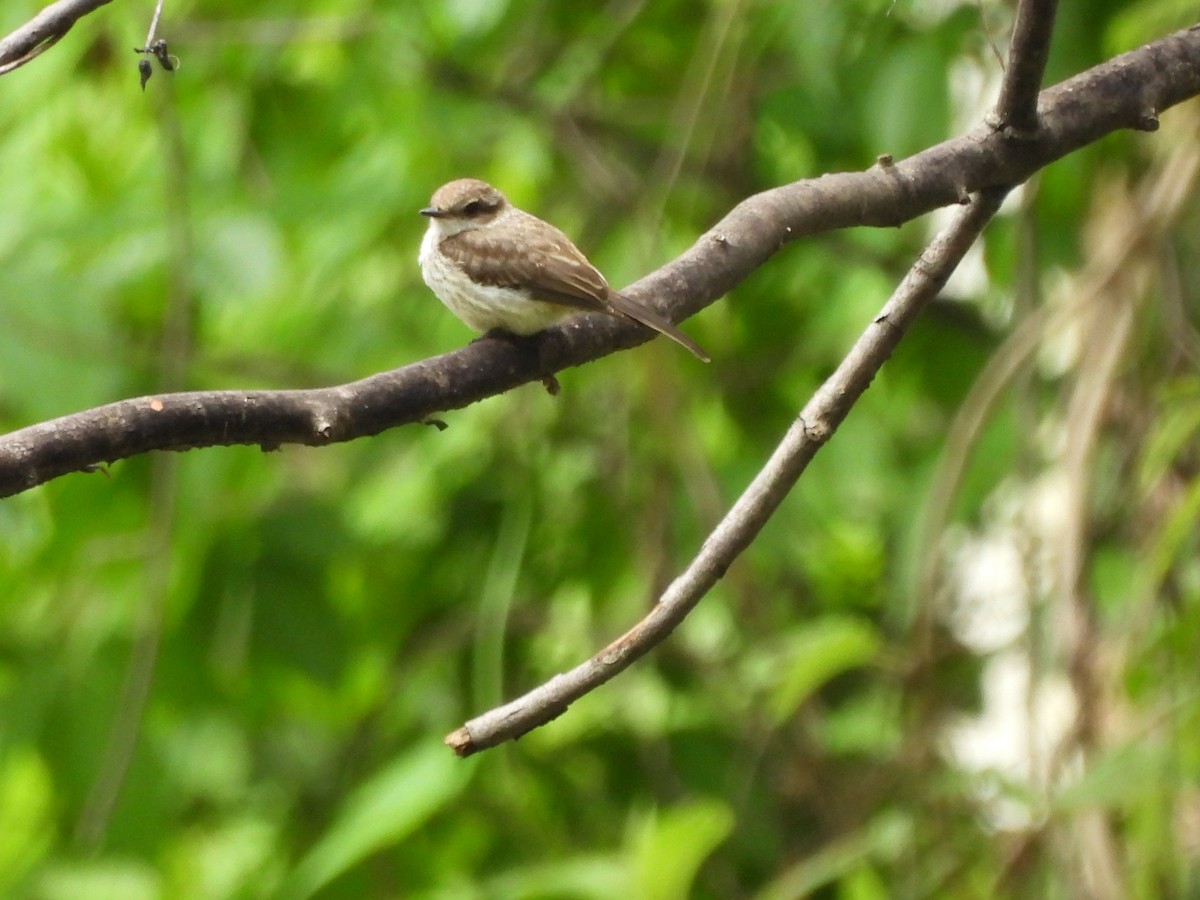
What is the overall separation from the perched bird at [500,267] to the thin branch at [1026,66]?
58 cm

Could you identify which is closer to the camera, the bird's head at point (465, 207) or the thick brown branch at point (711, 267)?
the thick brown branch at point (711, 267)

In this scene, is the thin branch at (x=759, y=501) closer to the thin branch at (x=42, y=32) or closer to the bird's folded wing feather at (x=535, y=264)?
the bird's folded wing feather at (x=535, y=264)

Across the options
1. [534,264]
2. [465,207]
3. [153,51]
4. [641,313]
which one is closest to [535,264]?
[534,264]

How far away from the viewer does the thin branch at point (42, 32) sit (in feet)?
5.62

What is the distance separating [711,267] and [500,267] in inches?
46.2

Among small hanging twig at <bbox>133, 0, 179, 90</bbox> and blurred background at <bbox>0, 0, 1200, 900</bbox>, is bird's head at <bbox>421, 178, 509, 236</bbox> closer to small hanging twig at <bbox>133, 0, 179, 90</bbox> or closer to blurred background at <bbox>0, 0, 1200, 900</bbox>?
blurred background at <bbox>0, 0, 1200, 900</bbox>

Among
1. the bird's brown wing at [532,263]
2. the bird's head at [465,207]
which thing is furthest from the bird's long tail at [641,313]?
the bird's head at [465,207]

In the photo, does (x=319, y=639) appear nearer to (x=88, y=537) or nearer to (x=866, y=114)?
(x=88, y=537)

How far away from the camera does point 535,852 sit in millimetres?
4363

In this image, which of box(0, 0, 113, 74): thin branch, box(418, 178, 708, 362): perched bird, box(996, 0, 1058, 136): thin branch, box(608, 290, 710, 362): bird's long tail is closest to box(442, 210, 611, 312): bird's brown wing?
box(418, 178, 708, 362): perched bird

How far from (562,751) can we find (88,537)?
1.61m

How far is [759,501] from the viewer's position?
189cm

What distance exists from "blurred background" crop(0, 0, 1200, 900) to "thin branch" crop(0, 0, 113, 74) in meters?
1.69

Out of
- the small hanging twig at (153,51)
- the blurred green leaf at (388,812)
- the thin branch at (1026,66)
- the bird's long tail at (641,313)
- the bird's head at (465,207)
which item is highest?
the bird's head at (465,207)
